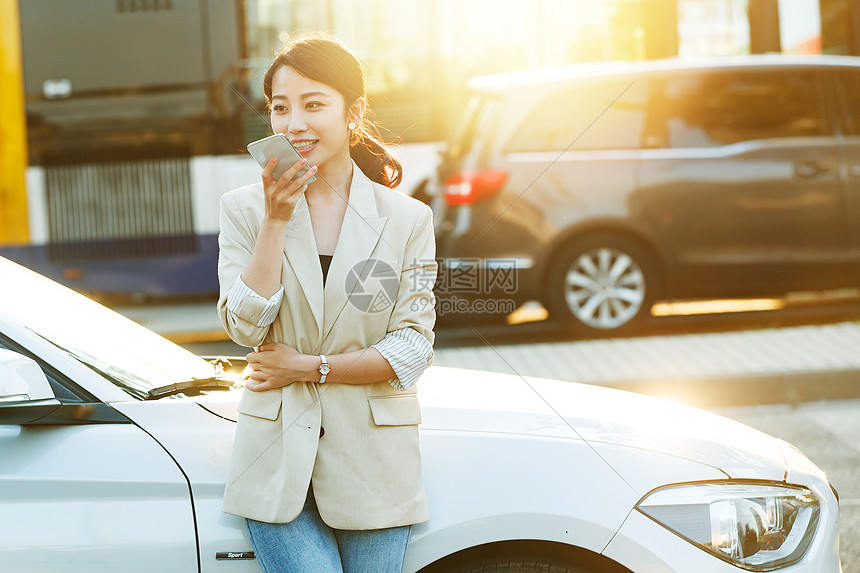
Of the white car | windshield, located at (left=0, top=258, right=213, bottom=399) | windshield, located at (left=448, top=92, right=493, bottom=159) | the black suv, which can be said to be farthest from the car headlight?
windshield, located at (left=448, top=92, right=493, bottom=159)

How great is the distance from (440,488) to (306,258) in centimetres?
56

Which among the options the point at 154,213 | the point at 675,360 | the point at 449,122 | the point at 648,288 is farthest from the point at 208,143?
the point at 675,360

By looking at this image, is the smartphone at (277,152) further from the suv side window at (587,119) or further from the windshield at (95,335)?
the suv side window at (587,119)

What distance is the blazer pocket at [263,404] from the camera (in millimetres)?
2039

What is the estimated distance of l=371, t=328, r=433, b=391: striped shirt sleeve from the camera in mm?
2033

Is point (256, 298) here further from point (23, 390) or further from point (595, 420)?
point (595, 420)

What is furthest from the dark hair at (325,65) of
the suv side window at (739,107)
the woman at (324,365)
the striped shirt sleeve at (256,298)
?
the suv side window at (739,107)

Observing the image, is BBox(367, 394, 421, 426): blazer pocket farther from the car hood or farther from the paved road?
the paved road

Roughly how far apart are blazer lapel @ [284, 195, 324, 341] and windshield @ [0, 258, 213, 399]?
520 millimetres

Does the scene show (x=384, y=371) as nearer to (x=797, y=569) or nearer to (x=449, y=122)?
(x=797, y=569)

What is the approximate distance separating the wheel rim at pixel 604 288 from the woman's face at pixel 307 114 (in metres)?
5.93

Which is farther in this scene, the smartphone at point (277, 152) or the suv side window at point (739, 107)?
the suv side window at point (739, 107)

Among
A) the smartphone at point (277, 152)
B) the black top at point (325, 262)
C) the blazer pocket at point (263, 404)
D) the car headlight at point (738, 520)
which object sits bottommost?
the car headlight at point (738, 520)

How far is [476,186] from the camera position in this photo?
24.7 feet
